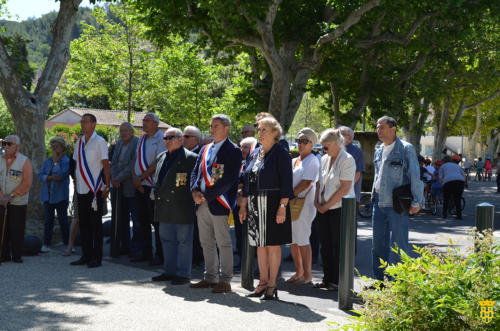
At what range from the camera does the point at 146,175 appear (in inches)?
345

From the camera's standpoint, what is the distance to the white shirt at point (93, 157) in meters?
8.49

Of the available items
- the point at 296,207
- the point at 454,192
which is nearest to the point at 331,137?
the point at 296,207

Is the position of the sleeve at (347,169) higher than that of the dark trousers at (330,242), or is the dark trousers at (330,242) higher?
the sleeve at (347,169)

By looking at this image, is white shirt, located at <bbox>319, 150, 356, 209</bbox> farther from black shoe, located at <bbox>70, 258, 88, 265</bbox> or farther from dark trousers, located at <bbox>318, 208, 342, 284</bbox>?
black shoe, located at <bbox>70, 258, 88, 265</bbox>

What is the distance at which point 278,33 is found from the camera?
1725 cm

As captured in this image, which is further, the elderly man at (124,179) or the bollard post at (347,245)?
the elderly man at (124,179)

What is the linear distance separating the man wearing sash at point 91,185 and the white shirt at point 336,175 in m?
3.25

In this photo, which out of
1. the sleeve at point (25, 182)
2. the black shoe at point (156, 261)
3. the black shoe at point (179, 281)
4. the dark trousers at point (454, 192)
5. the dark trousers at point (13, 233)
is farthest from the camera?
the dark trousers at point (454, 192)

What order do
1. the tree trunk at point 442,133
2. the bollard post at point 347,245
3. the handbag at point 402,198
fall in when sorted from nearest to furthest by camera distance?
the bollard post at point 347,245 → the handbag at point 402,198 → the tree trunk at point 442,133

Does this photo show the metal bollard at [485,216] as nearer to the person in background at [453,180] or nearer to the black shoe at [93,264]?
the black shoe at [93,264]

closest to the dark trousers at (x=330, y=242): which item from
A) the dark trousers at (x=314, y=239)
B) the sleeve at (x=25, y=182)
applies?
the dark trousers at (x=314, y=239)

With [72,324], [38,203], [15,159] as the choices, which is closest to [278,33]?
[38,203]

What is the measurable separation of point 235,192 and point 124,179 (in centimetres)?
275

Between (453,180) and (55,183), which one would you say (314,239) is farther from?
(453,180)
